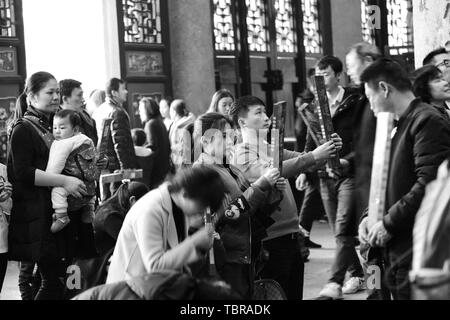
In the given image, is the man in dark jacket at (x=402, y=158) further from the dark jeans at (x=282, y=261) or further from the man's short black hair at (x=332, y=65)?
the man's short black hair at (x=332, y=65)

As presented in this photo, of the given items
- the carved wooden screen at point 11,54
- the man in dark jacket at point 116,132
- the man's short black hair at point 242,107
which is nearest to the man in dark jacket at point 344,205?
the man's short black hair at point 242,107

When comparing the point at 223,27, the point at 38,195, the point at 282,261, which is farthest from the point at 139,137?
the point at 282,261

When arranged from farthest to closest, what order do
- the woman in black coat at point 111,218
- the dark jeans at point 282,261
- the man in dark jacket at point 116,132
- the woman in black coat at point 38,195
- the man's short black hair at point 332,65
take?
the man in dark jacket at point 116,132 < the man's short black hair at point 332,65 < the woman in black coat at point 38,195 < the dark jeans at point 282,261 < the woman in black coat at point 111,218

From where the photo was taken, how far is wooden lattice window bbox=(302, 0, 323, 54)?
616 inches

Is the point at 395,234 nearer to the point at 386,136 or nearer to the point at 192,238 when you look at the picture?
the point at 386,136

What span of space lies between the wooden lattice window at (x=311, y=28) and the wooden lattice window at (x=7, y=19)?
627 cm

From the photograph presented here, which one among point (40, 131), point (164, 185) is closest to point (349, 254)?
point (40, 131)

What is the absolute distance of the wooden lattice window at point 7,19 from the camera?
10.2m

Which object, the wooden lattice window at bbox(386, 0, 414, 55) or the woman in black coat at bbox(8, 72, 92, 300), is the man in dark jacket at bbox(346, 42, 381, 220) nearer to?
the woman in black coat at bbox(8, 72, 92, 300)

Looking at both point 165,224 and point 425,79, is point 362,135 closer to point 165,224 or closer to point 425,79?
point 425,79

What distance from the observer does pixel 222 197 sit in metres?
4.30

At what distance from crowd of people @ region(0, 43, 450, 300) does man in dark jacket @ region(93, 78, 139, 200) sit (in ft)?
3.76

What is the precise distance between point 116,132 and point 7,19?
2095 mm

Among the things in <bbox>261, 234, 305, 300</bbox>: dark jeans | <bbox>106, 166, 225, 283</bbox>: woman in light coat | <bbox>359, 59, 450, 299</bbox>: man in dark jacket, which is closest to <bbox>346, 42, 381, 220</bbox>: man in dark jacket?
<bbox>261, 234, 305, 300</bbox>: dark jeans
